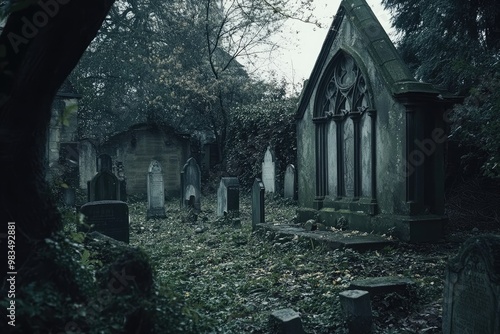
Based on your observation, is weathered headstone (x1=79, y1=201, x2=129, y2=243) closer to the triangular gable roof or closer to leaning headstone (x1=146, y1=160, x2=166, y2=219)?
the triangular gable roof

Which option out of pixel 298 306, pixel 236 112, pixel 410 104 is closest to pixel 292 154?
pixel 236 112

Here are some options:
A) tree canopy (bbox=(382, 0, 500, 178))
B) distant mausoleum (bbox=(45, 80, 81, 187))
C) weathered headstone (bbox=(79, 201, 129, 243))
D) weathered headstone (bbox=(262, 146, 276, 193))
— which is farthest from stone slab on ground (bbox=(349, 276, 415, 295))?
distant mausoleum (bbox=(45, 80, 81, 187))

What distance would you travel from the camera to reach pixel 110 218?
28.9 ft

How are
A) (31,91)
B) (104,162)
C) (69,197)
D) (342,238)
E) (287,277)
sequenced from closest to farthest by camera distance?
(31,91), (287,277), (342,238), (69,197), (104,162)

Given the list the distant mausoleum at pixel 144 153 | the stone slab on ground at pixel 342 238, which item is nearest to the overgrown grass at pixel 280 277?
Result: the stone slab on ground at pixel 342 238

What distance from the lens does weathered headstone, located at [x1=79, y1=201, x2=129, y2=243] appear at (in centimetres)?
870

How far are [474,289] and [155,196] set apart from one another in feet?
39.4

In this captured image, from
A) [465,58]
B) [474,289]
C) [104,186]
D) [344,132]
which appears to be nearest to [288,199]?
[104,186]

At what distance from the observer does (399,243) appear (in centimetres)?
789

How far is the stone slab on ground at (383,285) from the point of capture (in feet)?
17.0

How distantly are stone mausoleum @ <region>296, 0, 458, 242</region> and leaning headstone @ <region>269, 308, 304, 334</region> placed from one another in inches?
161

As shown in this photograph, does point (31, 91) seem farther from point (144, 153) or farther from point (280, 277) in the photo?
point (144, 153)

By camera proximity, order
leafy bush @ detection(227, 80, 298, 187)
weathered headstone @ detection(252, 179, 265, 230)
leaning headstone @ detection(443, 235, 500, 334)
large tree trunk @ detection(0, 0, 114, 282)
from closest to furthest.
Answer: large tree trunk @ detection(0, 0, 114, 282), leaning headstone @ detection(443, 235, 500, 334), weathered headstone @ detection(252, 179, 265, 230), leafy bush @ detection(227, 80, 298, 187)

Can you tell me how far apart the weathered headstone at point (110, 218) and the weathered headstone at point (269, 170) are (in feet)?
29.4
